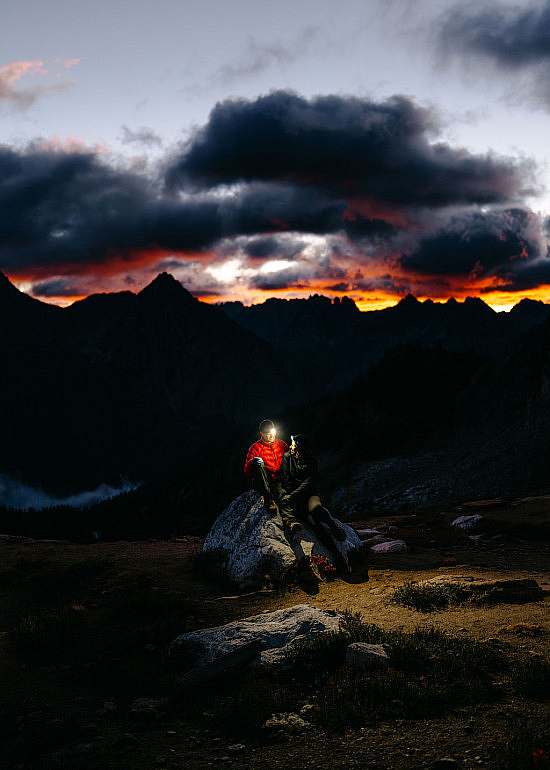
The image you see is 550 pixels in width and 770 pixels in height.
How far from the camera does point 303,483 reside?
14.2 m

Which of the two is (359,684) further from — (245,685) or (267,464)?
(267,464)

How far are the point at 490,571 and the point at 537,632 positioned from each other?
17.1 feet

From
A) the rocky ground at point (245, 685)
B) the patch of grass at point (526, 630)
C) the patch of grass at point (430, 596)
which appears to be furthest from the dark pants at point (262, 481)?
the patch of grass at point (526, 630)

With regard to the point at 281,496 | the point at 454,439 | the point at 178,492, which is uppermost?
the point at 281,496

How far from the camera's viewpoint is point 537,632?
946cm

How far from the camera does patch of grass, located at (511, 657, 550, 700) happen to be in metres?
7.21

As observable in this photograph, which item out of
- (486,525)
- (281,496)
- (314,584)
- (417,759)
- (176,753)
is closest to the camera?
(417,759)

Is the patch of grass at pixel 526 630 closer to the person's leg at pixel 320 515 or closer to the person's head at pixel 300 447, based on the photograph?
the person's leg at pixel 320 515

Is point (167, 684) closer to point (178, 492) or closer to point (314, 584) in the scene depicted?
point (314, 584)

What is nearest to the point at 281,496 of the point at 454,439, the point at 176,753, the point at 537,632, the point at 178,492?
the point at 537,632

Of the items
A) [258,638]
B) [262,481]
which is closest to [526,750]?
[258,638]

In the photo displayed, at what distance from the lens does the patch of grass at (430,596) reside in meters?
11.5

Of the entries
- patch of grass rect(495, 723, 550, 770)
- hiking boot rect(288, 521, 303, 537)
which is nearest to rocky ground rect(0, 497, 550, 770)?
patch of grass rect(495, 723, 550, 770)

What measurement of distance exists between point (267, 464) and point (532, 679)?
27.1 ft
